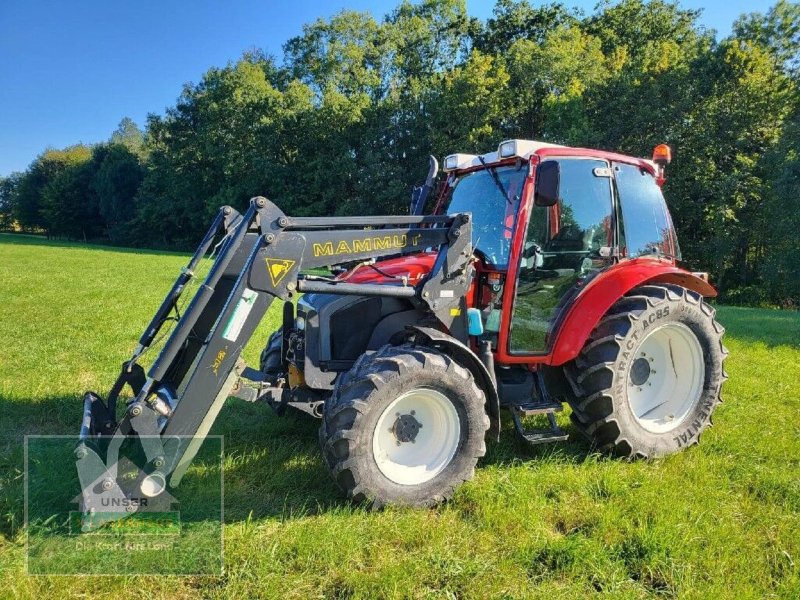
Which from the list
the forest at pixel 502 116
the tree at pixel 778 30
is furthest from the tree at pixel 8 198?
the tree at pixel 778 30

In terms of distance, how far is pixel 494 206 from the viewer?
13.5ft

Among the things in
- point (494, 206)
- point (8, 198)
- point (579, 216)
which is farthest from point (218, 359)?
point (8, 198)

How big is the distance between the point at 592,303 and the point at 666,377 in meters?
1.22

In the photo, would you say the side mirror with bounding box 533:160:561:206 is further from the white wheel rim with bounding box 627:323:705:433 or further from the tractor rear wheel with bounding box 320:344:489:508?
the white wheel rim with bounding box 627:323:705:433

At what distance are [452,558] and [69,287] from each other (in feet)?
49.0

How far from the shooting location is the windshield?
3943 mm

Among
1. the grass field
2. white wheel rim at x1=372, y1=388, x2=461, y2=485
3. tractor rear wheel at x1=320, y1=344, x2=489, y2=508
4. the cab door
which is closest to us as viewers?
the grass field

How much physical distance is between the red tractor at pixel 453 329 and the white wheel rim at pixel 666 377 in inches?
0.6

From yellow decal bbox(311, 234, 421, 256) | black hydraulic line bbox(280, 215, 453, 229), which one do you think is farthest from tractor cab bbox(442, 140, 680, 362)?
yellow decal bbox(311, 234, 421, 256)

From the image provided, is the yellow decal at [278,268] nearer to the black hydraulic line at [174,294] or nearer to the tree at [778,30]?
the black hydraulic line at [174,294]

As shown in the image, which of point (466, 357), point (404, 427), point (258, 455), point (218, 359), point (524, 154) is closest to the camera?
point (218, 359)

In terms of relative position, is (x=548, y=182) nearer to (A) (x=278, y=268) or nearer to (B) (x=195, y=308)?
(A) (x=278, y=268)

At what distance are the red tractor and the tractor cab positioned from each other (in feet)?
0.05

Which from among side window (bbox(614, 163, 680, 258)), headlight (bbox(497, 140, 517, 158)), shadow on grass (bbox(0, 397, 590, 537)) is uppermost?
headlight (bbox(497, 140, 517, 158))
